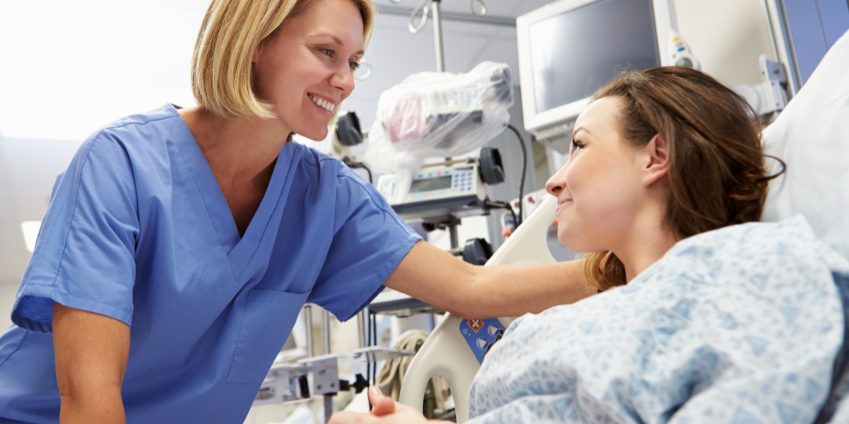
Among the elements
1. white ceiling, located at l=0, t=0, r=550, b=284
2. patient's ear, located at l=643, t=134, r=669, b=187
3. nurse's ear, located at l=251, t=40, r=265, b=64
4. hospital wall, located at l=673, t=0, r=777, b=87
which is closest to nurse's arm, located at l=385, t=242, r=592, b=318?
patient's ear, located at l=643, t=134, r=669, b=187

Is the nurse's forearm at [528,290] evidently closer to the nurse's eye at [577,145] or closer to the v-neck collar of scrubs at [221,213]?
the nurse's eye at [577,145]

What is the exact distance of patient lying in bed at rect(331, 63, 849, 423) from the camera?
62cm

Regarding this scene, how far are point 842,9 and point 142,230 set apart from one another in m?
1.75

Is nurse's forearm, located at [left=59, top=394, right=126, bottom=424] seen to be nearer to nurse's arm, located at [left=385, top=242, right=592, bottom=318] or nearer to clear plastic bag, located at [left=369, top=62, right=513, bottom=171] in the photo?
nurse's arm, located at [left=385, top=242, right=592, bottom=318]

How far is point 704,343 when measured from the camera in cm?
66

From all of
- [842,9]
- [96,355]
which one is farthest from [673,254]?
[842,9]

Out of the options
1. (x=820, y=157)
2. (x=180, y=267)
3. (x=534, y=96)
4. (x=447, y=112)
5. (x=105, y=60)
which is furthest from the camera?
(x=105, y=60)

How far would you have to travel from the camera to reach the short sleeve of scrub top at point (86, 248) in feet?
3.46

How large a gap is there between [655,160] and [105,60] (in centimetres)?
400

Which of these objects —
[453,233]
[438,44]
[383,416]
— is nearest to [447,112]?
[453,233]

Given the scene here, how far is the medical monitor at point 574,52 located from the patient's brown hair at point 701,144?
1287 millimetres

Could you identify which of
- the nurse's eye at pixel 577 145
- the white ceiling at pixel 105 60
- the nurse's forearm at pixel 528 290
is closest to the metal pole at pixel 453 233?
the nurse's forearm at pixel 528 290

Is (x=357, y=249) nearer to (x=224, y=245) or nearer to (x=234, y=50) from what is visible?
(x=224, y=245)

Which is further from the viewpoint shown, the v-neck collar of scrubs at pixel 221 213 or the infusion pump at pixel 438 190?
the infusion pump at pixel 438 190
